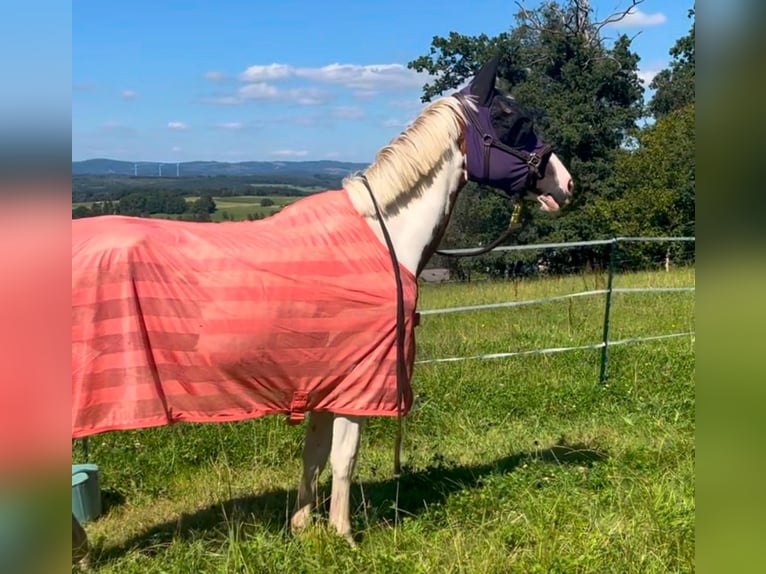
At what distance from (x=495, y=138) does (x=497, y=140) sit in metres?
0.01

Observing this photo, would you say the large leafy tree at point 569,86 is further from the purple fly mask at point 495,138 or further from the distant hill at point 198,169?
the purple fly mask at point 495,138

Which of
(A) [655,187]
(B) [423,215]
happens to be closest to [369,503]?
(B) [423,215]

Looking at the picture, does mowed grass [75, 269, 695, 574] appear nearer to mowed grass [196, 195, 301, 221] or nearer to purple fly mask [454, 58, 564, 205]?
mowed grass [196, 195, 301, 221]

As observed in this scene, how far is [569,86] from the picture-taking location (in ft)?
101

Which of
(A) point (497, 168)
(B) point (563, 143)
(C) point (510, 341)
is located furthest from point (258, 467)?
(B) point (563, 143)

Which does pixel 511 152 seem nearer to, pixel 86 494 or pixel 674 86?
pixel 86 494

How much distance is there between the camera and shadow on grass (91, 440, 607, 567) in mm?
3104

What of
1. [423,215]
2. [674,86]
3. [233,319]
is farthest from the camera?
→ [674,86]

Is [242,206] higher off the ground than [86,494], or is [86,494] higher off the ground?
[242,206]

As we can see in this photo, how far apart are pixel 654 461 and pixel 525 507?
1109 mm

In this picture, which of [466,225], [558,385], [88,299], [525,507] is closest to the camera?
[88,299]

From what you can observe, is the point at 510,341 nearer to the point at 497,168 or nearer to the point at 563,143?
the point at 497,168

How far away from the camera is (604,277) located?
1148cm

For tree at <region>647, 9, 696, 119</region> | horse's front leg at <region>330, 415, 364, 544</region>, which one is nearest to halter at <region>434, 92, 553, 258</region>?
horse's front leg at <region>330, 415, 364, 544</region>
